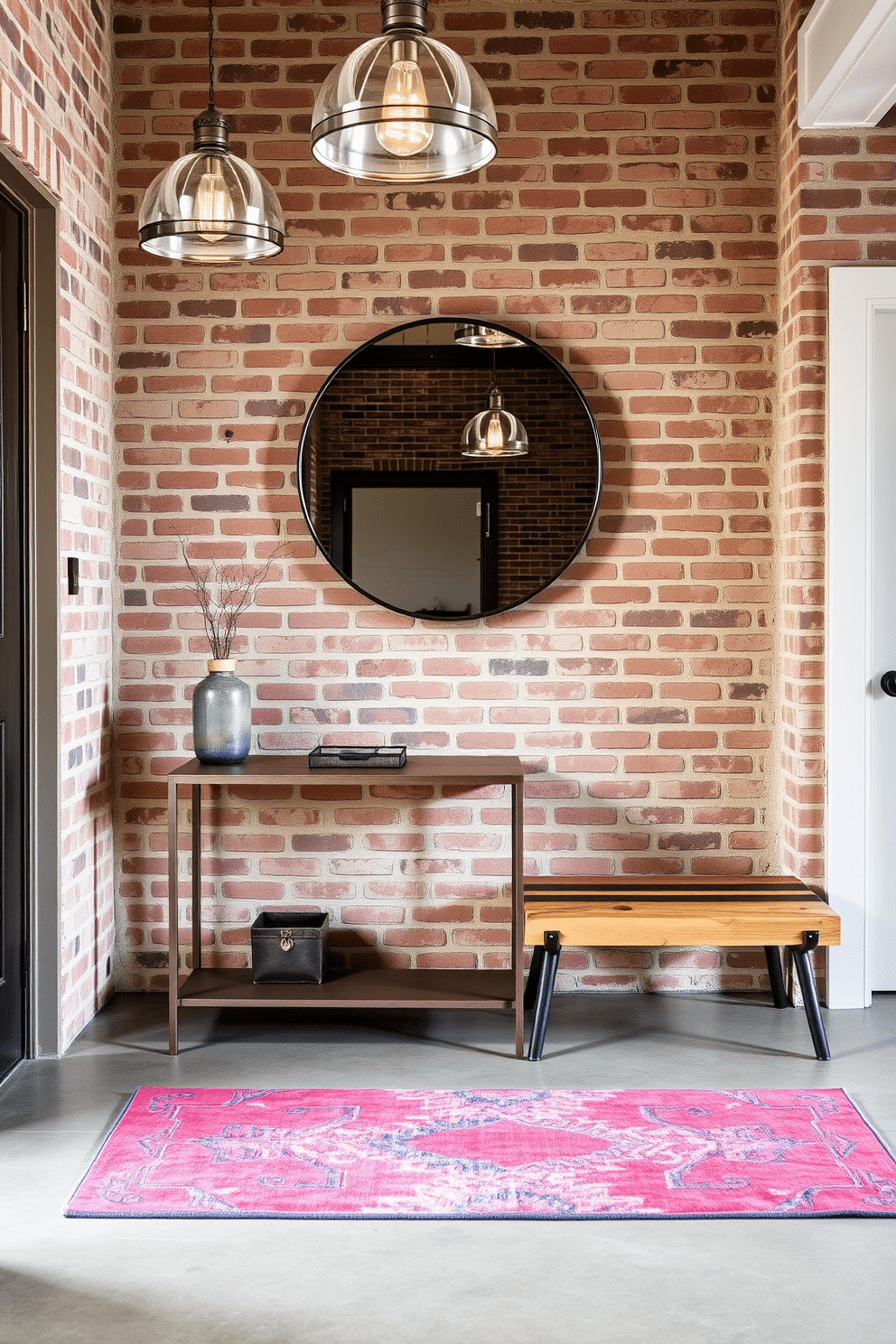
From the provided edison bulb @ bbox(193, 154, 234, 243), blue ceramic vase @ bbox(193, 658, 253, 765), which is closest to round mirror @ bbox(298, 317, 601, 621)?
blue ceramic vase @ bbox(193, 658, 253, 765)

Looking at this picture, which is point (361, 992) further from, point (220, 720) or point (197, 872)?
point (220, 720)

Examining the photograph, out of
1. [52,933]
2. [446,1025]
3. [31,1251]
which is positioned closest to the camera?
[31,1251]

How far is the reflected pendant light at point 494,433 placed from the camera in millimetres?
3764

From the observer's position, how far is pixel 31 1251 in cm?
229

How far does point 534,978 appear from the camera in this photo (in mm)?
3527

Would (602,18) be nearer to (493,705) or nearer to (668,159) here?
(668,159)

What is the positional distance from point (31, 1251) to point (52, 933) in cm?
111

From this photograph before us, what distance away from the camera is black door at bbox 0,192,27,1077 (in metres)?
3.11

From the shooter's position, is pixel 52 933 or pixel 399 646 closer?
pixel 52 933

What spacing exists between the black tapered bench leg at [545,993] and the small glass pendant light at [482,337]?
1.75m

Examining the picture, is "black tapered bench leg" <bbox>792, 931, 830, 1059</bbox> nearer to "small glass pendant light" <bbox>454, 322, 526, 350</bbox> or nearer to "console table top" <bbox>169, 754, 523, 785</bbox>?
"console table top" <bbox>169, 754, 523, 785</bbox>

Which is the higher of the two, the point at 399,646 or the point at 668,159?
the point at 668,159

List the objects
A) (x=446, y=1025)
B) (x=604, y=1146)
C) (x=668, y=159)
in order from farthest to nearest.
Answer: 1. (x=668, y=159)
2. (x=446, y=1025)
3. (x=604, y=1146)

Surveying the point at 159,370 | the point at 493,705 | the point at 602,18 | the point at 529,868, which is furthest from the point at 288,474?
the point at 602,18
